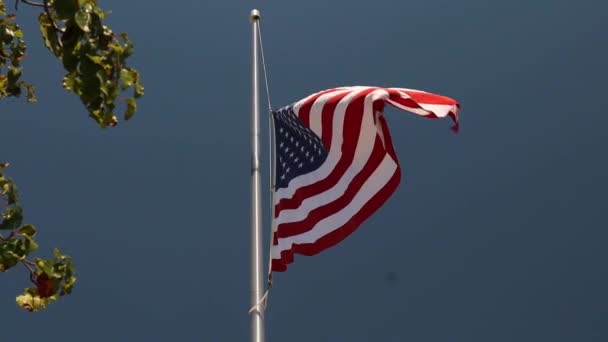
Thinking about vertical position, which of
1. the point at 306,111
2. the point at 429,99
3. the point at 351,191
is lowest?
the point at 351,191

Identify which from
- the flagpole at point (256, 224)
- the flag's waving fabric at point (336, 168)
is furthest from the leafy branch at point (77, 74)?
the flag's waving fabric at point (336, 168)

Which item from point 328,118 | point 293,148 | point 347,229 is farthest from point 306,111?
point 347,229

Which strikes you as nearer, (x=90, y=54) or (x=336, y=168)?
(x=90, y=54)

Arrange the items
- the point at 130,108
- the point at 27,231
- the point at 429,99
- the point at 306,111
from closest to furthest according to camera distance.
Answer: the point at 130,108
the point at 27,231
the point at 429,99
the point at 306,111

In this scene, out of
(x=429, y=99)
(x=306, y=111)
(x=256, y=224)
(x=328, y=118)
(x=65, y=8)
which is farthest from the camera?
(x=306, y=111)

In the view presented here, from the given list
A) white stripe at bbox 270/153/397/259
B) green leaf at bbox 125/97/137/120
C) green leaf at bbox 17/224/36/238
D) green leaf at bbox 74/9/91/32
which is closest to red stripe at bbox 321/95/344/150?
white stripe at bbox 270/153/397/259

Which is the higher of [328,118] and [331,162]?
[328,118]

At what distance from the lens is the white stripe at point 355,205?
9797 mm

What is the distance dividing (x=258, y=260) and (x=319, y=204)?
189cm

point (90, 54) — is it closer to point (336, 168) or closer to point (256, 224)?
point (256, 224)

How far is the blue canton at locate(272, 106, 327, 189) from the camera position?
1055 cm

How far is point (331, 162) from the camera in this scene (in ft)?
34.3

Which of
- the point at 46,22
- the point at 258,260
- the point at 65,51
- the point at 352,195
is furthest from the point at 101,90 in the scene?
the point at 352,195

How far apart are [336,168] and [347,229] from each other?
101 cm
